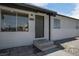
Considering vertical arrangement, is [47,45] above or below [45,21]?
below

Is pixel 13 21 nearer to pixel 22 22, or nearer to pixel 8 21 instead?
pixel 8 21

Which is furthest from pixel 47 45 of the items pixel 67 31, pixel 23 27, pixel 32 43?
pixel 67 31

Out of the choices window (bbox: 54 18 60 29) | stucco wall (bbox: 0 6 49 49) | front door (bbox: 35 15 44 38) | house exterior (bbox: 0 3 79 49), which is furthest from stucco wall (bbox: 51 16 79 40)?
stucco wall (bbox: 0 6 49 49)

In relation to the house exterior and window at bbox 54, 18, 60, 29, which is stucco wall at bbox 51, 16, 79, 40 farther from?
window at bbox 54, 18, 60, 29

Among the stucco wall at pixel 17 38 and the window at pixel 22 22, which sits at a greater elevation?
the window at pixel 22 22

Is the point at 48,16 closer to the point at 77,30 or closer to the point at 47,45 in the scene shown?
the point at 47,45


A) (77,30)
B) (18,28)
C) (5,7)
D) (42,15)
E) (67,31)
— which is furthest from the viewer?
(77,30)

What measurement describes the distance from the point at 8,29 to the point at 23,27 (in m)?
1.41

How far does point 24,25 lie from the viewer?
987 cm

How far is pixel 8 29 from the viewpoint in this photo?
28.5 feet

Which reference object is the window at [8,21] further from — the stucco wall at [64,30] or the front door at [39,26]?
the stucco wall at [64,30]

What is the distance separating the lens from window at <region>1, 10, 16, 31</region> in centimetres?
830

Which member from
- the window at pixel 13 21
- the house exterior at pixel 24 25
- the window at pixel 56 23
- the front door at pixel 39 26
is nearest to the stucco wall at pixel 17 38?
the house exterior at pixel 24 25

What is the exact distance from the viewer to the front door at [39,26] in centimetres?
1116
